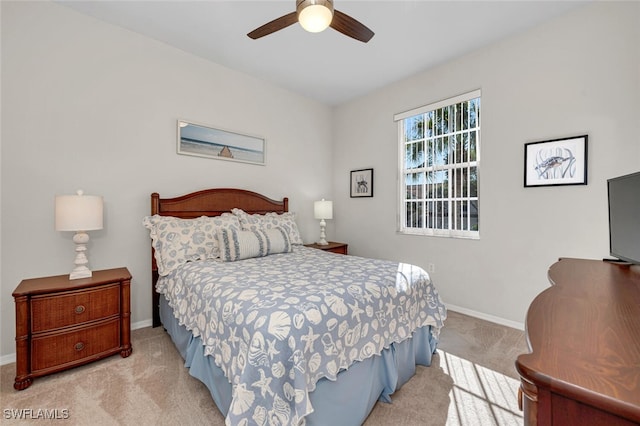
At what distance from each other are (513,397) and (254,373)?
65.2 inches

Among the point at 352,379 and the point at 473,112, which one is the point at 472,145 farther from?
the point at 352,379

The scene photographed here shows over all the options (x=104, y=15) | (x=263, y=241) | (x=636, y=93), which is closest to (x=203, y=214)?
→ (x=263, y=241)

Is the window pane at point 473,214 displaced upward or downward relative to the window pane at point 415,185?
downward

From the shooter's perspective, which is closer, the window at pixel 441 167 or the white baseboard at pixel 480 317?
the white baseboard at pixel 480 317

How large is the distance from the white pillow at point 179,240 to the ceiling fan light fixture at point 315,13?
1.95 meters

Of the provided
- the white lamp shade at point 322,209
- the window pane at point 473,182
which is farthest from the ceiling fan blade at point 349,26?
the white lamp shade at point 322,209

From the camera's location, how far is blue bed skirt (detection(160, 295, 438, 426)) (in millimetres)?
1396

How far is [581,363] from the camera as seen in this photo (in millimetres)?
557

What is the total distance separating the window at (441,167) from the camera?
3.12 m

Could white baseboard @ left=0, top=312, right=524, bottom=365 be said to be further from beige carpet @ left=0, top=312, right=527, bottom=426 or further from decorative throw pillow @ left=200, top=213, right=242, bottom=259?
decorative throw pillow @ left=200, top=213, right=242, bottom=259

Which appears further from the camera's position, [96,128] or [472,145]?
[472,145]

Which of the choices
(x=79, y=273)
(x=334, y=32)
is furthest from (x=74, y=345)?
(x=334, y=32)

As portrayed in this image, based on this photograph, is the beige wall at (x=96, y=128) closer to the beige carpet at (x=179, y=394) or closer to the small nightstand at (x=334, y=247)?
the beige carpet at (x=179, y=394)

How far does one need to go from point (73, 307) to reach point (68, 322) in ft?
0.34
